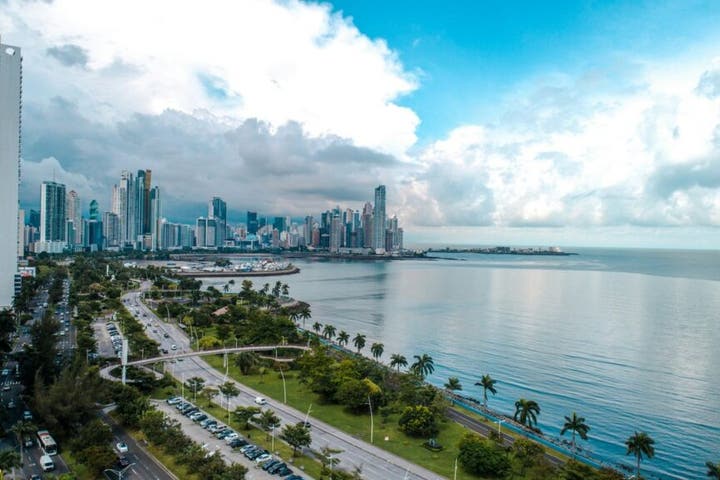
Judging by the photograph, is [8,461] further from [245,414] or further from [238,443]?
[245,414]

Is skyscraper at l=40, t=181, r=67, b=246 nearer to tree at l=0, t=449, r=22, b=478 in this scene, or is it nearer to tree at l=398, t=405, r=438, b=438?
tree at l=0, t=449, r=22, b=478

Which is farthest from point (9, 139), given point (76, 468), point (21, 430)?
point (76, 468)

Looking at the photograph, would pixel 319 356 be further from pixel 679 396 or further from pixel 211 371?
pixel 679 396

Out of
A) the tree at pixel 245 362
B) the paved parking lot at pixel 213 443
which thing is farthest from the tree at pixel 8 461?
the tree at pixel 245 362

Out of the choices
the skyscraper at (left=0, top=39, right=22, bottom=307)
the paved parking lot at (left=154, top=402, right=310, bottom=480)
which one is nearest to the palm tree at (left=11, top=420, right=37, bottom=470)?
the paved parking lot at (left=154, top=402, right=310, bottom=480)

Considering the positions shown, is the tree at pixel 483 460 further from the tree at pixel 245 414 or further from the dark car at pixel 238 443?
the tree at pixel 245 414
